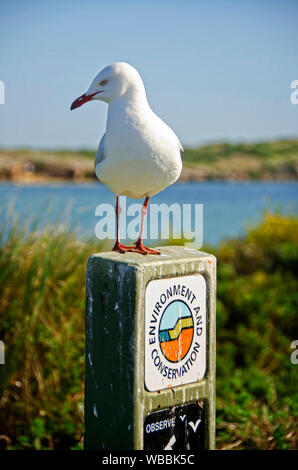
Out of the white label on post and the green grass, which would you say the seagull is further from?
the green grass

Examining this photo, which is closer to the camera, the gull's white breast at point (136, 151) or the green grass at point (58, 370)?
the gull's white breast at point (136, 151)


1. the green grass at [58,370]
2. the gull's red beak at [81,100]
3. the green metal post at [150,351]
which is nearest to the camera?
the green metal post at [150,351]

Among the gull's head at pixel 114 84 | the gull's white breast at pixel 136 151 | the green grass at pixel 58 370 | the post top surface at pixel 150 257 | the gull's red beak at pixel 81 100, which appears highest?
the gull's head at pixel 114 84

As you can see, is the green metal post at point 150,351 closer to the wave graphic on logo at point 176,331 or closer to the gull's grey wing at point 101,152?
the wave graphic on logo at point 176,331

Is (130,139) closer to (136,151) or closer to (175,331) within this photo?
(136,151)

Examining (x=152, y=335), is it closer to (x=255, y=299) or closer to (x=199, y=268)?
(x=199, y=268)

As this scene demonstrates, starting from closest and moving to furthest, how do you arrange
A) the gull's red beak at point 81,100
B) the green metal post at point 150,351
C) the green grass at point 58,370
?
1. the green metal post at point 150,351
2. the gull's red beak at point 81,100
3. the green grass at point 58,370

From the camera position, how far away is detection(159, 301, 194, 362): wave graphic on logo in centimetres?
220

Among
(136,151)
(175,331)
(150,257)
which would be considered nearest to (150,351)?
(175,331)

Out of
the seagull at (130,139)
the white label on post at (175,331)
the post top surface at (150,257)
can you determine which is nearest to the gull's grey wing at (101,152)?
the seagull at (130,139)

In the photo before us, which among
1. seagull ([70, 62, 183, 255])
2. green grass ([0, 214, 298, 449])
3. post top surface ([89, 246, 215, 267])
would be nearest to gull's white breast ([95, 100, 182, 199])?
seagull ([70, 62, 183, 255])

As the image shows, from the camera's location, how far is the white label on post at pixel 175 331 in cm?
217

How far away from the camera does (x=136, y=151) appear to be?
2174 millimetres

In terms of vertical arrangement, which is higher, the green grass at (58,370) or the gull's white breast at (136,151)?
the gull's white breast at (136,151)
